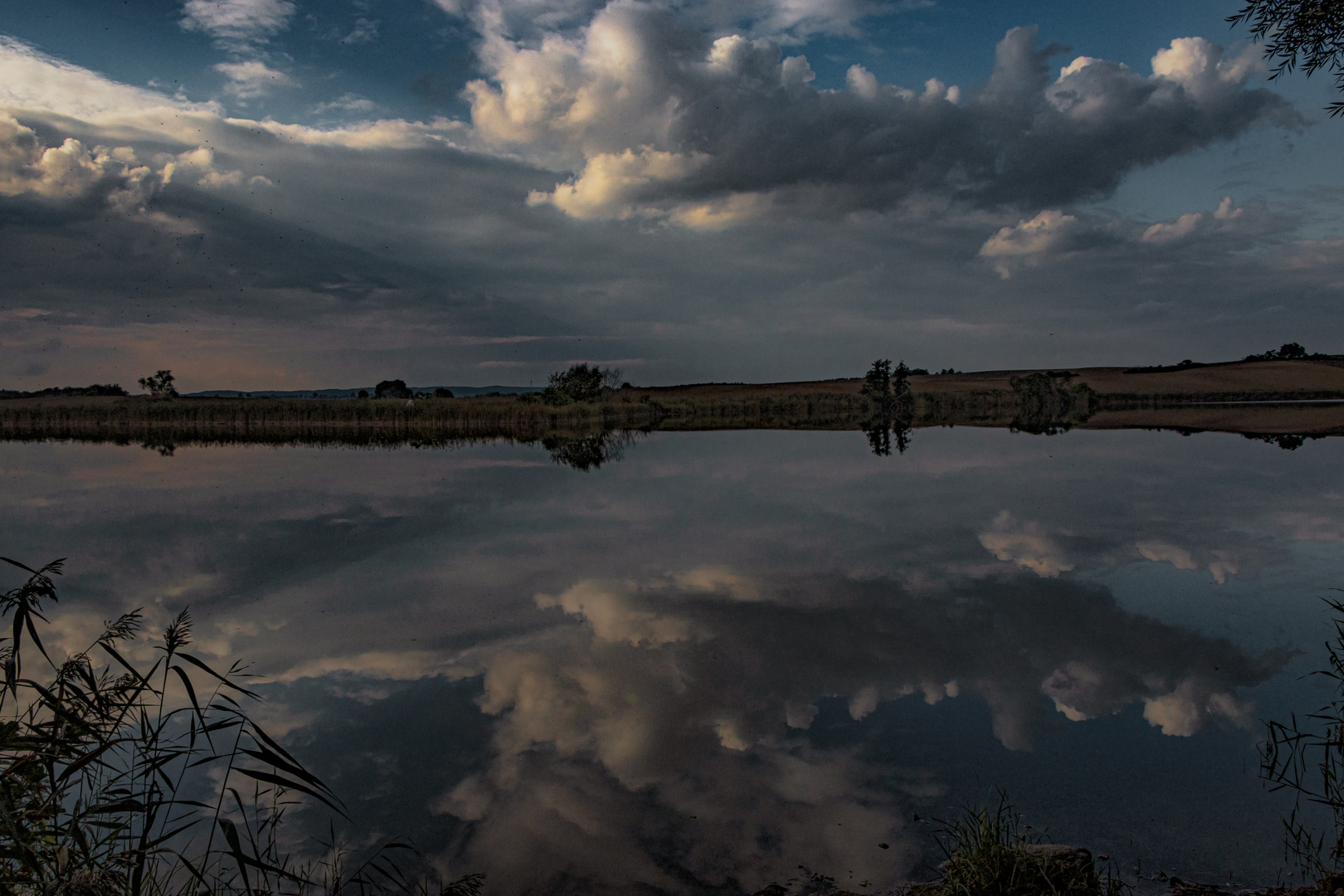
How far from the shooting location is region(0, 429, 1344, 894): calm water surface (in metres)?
4.34

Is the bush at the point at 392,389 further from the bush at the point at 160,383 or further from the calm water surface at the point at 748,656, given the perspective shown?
the calm water surface at the point at 748,656

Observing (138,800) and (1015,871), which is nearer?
(1015,871)

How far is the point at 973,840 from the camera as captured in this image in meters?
3.76

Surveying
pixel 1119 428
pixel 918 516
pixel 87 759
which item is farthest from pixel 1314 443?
pixel 87 759

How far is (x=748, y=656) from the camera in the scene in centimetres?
704

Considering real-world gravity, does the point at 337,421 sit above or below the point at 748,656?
above

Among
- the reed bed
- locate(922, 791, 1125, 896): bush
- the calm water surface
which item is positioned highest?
the reed bed

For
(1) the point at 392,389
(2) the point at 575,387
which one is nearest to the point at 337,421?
(2) the point at 575,387

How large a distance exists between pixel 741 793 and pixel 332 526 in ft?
38.9

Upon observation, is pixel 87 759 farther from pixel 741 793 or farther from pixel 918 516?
pixel 918 516

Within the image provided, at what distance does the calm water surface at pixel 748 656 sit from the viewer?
434cm

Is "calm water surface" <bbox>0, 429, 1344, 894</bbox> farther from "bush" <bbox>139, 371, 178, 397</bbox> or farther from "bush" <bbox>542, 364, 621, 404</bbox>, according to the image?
"bush" <bbox>139, 371, 178, 397</bbox>

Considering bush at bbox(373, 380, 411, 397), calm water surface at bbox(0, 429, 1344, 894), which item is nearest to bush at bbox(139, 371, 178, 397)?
bush at bbox(373, 380, 411, 397)

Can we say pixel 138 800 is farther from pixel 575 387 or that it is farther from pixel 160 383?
pixel 160 383
